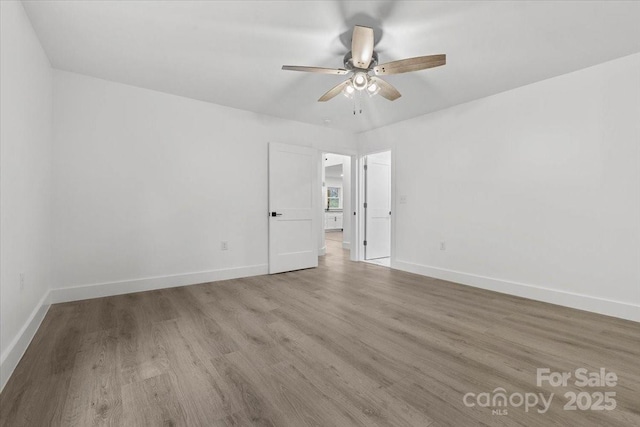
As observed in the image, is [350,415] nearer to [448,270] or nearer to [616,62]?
[448,270]

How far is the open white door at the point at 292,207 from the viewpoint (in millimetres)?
4434

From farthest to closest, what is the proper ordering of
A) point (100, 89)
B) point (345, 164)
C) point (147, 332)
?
point (345, 164), point (100, 89), point (147, 332)

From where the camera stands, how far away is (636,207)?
259 centimetres

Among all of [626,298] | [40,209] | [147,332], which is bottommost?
[147,332]

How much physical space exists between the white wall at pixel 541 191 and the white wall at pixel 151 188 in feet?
9.06

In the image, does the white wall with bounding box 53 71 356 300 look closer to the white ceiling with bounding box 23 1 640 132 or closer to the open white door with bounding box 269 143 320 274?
the open white door with bounding box 269 143 320 274

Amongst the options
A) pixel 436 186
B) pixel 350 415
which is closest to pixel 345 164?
pixel 436 186

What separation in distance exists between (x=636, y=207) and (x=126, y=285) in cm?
561

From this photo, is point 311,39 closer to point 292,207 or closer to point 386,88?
point 386,88

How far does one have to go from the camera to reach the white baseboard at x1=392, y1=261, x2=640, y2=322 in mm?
2637

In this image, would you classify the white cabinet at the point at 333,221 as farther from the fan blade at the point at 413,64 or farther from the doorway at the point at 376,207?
the fan blade at the point at 413,64

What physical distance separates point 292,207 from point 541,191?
3.45 meters

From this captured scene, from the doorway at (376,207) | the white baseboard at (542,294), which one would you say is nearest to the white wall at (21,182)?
the white baseboard at (542,294)

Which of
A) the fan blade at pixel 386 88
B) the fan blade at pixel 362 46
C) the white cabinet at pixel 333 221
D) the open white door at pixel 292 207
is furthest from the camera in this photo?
the white cabinet at pixel 333 221
